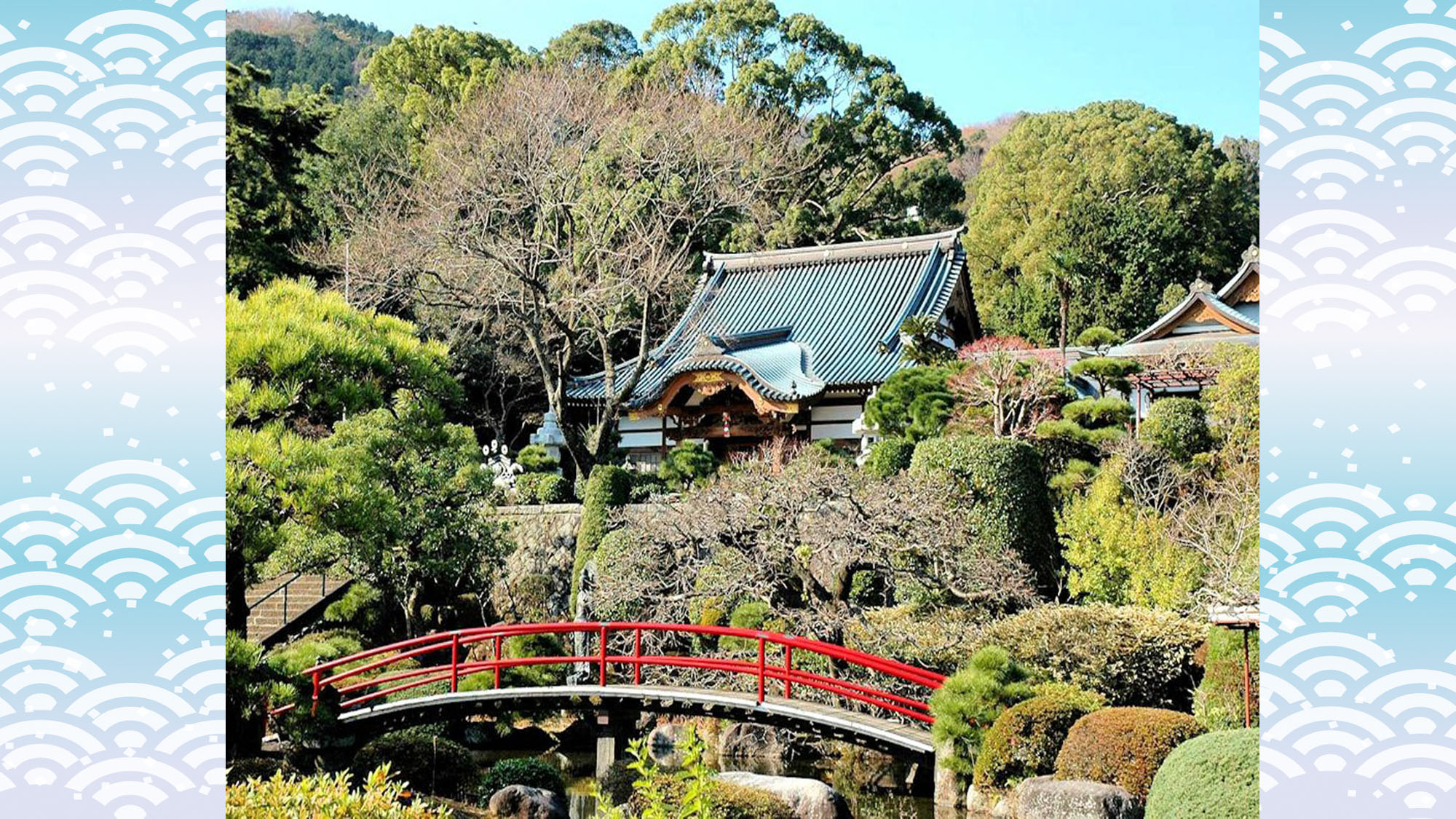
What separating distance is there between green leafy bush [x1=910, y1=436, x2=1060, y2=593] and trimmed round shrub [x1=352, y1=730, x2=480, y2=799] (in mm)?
3906

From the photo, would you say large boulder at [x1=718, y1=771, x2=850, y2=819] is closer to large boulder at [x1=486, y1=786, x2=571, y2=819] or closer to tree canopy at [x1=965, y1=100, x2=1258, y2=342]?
large boulder at [x1=486, y1=786, x2=571, y2=819]

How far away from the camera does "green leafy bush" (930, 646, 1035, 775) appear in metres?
7.41

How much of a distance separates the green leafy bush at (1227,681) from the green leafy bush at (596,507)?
5.80 meters

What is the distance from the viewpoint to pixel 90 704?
126 inches

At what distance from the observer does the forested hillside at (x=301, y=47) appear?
1013 inches

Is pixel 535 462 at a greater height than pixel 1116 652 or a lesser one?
greater

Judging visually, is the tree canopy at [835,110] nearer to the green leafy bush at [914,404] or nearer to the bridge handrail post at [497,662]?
the green leafy bush at [914,404]

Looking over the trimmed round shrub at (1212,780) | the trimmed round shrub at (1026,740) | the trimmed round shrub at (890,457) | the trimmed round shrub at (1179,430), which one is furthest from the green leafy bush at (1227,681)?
the trimmed round shrub at (890,457)

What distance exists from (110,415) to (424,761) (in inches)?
243

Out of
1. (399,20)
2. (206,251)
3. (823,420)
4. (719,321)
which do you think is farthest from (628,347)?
(206,251)

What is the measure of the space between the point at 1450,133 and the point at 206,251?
9.45 ft

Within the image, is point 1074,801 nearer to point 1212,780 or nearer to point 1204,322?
point 1212,780

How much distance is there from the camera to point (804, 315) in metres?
17.4

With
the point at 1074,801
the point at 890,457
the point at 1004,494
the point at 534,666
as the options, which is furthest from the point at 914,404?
the point at 1074,801
